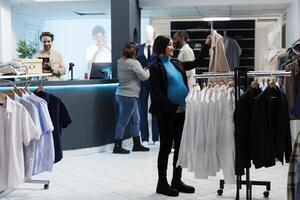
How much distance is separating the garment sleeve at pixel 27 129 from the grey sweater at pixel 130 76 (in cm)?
252

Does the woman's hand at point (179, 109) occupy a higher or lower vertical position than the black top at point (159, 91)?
lower

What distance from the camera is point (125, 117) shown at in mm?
5941

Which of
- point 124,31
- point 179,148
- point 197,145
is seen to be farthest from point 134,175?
point 124,31

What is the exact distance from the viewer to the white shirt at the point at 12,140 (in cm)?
331

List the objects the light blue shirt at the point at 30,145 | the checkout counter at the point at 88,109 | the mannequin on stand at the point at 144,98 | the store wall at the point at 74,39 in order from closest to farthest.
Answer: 1. the light blue shirt at the point at 30,145
2. the checkout counter at the point at 88,109
3. the mannequin on stand at the point at 144,98
4. the store wall at the point at 74,39

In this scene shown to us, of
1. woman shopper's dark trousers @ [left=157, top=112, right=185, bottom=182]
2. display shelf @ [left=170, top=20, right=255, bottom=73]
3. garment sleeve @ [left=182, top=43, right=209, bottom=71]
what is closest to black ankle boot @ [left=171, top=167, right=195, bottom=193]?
woman shopper's dark trousers @ [left=157, top=112, right=185, bottom=182]

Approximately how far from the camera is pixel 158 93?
3758 mm

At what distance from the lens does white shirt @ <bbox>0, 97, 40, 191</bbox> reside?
10.8ft

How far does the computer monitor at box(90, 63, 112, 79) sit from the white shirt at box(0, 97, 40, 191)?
326 centimetres

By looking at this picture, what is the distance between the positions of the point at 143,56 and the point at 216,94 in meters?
3.18

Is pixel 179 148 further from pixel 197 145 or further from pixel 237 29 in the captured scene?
pixel 237 29

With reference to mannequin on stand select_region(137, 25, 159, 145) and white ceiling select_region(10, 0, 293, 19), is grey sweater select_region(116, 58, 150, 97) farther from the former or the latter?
white ceiling select_region(10, 0, 293, 19)

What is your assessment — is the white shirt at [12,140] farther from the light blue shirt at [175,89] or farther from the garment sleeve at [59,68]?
the garment sleeve at [59,68]

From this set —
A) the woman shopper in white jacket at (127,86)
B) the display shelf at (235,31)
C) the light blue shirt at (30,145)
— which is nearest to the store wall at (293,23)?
the display shelf at (235,31)
